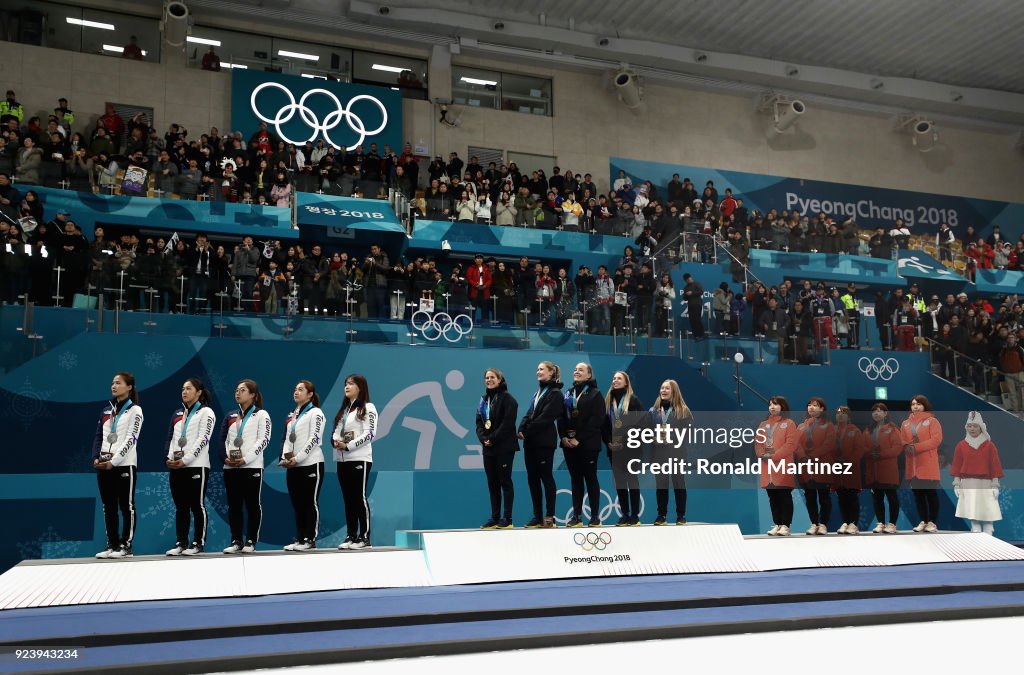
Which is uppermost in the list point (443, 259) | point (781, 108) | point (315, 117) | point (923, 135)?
point (781, 108)

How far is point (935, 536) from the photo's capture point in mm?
10984

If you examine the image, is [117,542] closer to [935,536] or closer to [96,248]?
[96,248]

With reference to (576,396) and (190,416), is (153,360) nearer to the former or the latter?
(190,416)

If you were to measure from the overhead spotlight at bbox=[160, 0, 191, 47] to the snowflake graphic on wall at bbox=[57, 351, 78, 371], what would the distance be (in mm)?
12565

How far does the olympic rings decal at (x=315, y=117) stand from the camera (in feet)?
75.7

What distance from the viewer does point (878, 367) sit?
60.2 feet

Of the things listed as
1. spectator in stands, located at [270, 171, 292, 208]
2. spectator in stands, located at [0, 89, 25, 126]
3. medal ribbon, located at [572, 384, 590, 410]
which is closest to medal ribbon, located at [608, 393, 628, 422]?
medal ribbon, located at [572, 384, 590, 410]

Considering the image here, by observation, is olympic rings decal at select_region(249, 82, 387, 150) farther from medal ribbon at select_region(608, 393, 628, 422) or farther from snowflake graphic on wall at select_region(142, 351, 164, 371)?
medal ribbon at select_region(608, 393, 628, 422)

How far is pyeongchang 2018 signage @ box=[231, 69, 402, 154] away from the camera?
2297cm

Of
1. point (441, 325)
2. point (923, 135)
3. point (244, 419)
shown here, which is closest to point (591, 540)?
point (244, 419)

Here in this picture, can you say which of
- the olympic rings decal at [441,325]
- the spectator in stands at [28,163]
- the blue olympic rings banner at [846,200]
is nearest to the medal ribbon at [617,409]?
the olympic rings decal at [441,325]

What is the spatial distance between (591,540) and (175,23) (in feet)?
60.2

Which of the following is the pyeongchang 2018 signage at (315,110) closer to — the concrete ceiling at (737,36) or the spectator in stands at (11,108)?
the concrete ceiling at (737,36)

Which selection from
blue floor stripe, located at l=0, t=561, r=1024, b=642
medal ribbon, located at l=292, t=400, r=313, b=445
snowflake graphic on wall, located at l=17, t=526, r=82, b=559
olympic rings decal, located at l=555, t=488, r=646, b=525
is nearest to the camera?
blue floor stripe, located at l=0, t=561, r=1024, b=642
